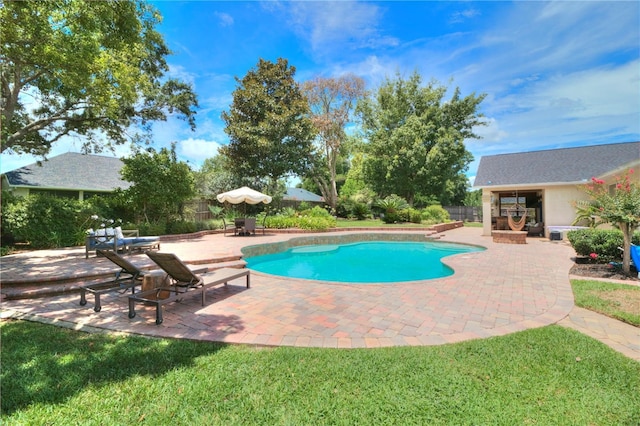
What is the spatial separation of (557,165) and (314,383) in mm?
19398

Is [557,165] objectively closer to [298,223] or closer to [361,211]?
[361,211]

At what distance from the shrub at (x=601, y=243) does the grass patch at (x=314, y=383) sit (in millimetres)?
6363

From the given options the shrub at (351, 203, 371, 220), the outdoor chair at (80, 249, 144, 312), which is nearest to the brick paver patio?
the outdoor chair at (80, 249, 144, 312)

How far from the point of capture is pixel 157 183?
43.2 ft

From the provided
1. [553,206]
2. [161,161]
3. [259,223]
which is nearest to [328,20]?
[161,161]

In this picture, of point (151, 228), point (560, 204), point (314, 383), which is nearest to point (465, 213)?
point (560, 204)

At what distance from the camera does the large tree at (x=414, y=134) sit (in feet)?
85.6

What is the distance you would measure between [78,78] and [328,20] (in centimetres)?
747

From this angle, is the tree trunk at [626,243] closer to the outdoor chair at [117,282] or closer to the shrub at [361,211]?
the outdoor chair at [117,282]

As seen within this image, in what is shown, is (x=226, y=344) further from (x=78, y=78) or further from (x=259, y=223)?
(x=259, y=223)

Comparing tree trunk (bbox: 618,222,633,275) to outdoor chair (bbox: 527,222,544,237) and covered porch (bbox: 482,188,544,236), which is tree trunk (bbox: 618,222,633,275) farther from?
covered porch (bbox: 482,188,544,236)

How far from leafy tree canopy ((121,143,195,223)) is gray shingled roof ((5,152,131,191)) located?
5.44m

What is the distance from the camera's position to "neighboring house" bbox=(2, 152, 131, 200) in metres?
18.1

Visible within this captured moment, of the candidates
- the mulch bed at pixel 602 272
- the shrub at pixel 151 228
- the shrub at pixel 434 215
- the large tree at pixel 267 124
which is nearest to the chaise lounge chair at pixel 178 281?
the mulch bed at pixel 602 272
